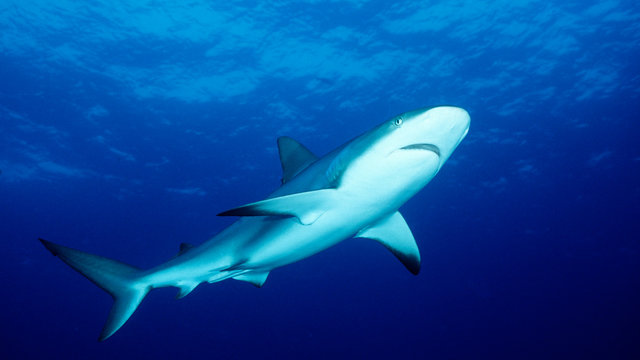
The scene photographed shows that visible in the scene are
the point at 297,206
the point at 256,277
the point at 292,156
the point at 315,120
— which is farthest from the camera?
the point at 315,120

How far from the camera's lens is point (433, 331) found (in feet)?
190

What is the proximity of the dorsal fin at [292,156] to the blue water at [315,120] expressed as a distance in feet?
27.2

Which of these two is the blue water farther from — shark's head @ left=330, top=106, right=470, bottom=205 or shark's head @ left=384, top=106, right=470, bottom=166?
shark's head @ left=384, top=106, right=470, bottom=166

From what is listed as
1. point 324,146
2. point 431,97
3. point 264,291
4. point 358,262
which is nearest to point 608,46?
point 431,97

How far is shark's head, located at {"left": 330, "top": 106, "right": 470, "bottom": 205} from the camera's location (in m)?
2.55

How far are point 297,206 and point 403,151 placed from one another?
0.97 metres

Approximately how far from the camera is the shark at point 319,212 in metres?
2.76

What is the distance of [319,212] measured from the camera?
3.31 m

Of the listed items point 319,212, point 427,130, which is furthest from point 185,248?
point 427,130

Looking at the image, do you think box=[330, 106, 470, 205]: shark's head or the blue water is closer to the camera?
box=[330, 106, 470, 205]: shark's head

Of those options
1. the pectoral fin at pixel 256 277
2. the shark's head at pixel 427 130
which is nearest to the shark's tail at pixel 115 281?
the pectoral fin at pixel 256 277

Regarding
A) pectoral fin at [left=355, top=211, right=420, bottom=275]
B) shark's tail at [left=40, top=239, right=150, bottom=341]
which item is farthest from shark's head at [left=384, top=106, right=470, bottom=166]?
shark's tail at [left=40, top=239, right=150, bottom=341]

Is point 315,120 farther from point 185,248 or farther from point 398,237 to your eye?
point 398,237

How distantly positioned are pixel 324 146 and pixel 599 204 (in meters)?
19.0
